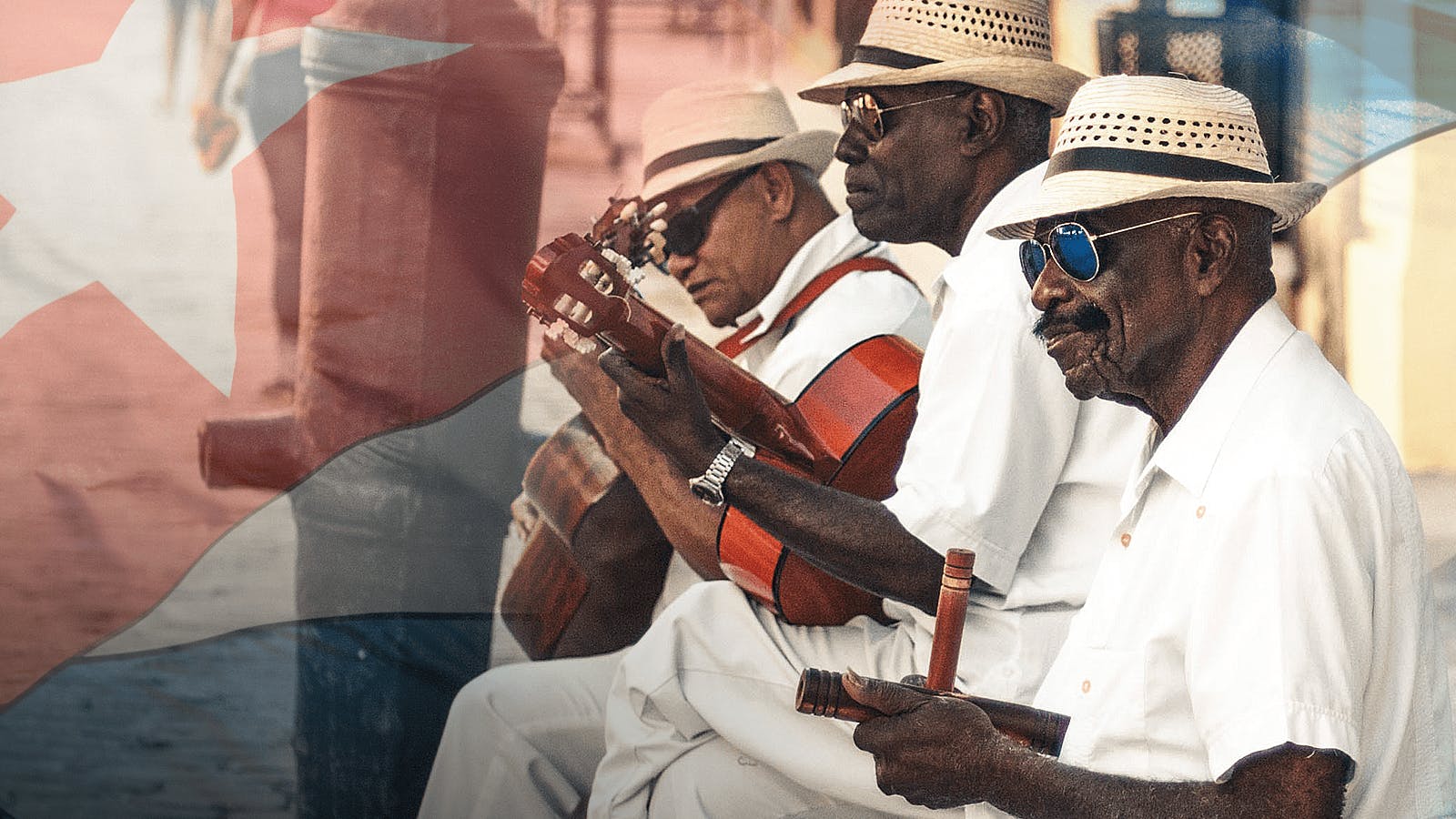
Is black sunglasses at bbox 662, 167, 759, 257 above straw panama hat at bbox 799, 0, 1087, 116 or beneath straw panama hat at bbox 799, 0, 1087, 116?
beneath

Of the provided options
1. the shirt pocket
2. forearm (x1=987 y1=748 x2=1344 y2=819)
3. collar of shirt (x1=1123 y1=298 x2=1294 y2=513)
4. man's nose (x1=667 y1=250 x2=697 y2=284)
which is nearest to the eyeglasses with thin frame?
man's nose (x1=667 y1=250 x2=697 y2=284)

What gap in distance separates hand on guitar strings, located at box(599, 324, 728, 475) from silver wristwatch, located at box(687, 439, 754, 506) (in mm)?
21

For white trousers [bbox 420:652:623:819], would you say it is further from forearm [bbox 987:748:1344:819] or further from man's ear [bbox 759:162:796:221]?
forearm [bbox 987:748:1344:819]

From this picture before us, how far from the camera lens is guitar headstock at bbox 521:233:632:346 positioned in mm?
2654

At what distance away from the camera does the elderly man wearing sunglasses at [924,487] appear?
2.46 metres

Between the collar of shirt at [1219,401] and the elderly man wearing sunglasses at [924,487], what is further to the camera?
the elderly man wearing sunglasses at [924,487]

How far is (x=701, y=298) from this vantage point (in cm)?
343

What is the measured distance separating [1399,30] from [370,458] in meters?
2.26

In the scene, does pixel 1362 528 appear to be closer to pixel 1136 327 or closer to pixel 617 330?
pixel 1136 327

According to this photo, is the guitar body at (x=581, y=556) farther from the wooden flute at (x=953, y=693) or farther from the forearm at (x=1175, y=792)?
the forearm at (x=1175, y=792)

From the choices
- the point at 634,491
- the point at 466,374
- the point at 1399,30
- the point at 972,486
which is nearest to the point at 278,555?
the point at 466,374
